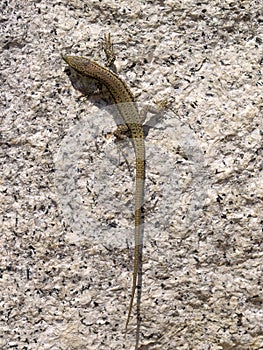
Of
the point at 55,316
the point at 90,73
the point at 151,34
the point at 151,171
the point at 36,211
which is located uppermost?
the point at 151,34

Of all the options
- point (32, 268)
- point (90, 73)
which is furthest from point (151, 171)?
point (32, 268)

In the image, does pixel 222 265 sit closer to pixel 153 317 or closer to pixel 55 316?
pixel 153 317

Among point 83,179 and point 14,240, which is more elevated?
point 83,179

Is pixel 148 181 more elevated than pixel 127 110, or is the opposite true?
pixel 127 110
